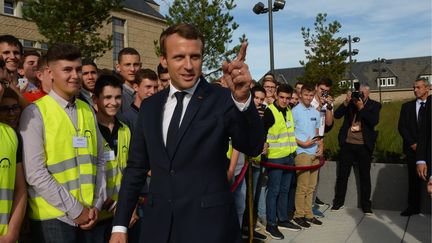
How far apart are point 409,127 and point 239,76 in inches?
237

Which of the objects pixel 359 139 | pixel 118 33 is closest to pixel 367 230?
pixel 359 139

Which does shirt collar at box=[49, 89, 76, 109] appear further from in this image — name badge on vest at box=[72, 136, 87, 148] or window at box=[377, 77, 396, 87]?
window at box=[377, 77, 396, 87]

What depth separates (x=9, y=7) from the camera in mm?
30641

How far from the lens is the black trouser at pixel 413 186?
7078 mm

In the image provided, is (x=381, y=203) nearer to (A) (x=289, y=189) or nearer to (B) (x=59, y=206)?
(A) (x=289, y=189)

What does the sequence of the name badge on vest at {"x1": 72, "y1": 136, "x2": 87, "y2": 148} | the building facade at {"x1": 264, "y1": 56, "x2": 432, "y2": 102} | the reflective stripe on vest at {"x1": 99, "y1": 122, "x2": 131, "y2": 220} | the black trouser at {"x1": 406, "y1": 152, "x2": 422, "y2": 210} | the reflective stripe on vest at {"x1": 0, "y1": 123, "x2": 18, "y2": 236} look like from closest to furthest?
the reflective stripe on vest at {"x1": 0, "y1": 123, "x2": 18, "y2": 236}
the name badge on vest at {"x1": 72, "y1": 136, "x2": 87, "y2": 148}
the reflective stripe on vest at {"x1": 99, "y1": 122, "x2": 131, "y2": 220}
the black trouser at {"x1": 406, "y1": 152, "x2": 422, "y2": 210}
the building facade at {"x1": 264, "y1": 56, "x2": 432, "y2": 102}

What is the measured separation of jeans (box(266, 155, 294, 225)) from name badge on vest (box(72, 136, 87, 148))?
3.37 m

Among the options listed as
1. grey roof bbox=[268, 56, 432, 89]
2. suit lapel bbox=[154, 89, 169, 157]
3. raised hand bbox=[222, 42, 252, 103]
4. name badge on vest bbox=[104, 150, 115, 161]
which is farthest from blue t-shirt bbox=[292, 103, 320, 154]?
grey roof bbox=[268, 56, 432, 89]

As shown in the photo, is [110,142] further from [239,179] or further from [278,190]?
[278,190]

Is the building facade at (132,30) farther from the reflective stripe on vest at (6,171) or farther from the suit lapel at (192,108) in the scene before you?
the suit lapel at (192,108)

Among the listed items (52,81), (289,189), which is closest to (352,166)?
(289,189)

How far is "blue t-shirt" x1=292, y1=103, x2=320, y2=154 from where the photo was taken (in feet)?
21.3

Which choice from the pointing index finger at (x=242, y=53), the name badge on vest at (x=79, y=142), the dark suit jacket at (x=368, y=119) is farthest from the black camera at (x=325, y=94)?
the pointing index finger at (x=242, y=53)

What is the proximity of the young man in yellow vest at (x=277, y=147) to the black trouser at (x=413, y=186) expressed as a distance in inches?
90.6
